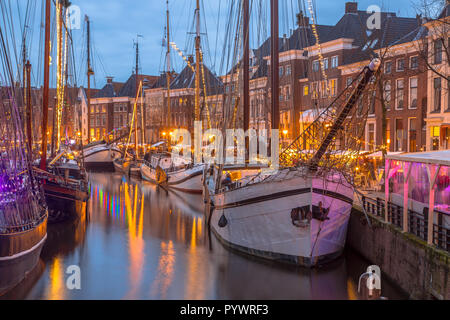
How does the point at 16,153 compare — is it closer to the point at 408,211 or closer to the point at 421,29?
the point at 408,211

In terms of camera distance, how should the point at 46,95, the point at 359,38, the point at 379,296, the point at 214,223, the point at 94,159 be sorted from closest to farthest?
the point at 379,296 < the point at 214,223 < the point at 46,95 < the point at 359,38 < the point at 94,159

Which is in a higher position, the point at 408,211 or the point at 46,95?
the point at 46,95

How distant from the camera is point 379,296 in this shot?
13828 mm

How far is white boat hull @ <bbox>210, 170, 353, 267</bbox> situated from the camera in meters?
16.1

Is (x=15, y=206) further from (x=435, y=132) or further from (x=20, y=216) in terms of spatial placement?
(x=435, y=132)

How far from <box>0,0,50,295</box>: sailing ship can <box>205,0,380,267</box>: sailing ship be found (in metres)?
6.83

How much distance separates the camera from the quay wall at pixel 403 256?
38.8 ft

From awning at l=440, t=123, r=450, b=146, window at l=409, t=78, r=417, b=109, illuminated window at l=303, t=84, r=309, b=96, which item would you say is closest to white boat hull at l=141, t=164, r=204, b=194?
window at l=409, t=78, r=417, b=109

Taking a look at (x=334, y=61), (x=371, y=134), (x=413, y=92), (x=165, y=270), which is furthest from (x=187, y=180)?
(x=165, y=270)

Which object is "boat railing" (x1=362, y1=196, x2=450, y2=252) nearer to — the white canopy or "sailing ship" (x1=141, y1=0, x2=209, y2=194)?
the white canopy

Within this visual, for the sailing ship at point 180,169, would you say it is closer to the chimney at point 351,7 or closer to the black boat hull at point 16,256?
the chimney at point 351,7

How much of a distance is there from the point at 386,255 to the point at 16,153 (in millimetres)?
11614

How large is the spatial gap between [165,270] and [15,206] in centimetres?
508

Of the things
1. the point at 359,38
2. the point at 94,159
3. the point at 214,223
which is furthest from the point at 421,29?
the point at 94,159
